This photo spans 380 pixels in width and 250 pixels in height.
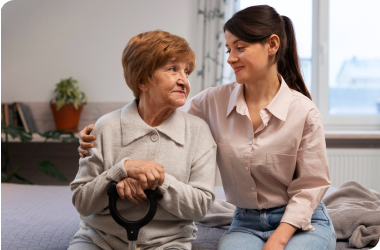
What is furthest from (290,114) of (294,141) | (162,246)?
(162,246)

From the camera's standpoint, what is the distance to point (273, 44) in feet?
4.14

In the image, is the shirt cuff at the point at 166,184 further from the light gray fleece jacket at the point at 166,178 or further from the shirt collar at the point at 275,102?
the shirt collar at the point at 275,102

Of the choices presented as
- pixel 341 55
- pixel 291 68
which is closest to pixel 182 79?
pixel 291 68

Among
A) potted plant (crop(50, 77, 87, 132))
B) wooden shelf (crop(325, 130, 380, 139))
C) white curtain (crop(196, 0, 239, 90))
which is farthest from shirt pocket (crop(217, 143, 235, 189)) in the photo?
potted plant (crop(50, 77, 87, 132))

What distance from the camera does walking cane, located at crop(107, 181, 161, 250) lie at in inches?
38.2

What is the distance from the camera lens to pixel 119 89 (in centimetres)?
317

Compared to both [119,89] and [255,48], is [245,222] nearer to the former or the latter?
[255,48]

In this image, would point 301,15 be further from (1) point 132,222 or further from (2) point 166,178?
(1) point 132,222

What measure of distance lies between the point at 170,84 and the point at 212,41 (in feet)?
6.44

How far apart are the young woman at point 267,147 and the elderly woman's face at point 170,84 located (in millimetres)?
182

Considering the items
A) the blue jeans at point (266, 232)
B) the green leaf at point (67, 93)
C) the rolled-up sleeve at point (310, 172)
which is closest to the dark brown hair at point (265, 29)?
the rolled-up sleeve at point (310, 172)

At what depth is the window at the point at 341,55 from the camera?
3180 mm

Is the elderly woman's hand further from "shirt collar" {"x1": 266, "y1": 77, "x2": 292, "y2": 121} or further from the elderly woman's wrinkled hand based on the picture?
"shirt collar" {"x1": 266, "y1": 77, "x2": 292, "y2": 121}

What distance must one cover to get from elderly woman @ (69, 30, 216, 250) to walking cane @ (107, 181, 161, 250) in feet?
0.21
